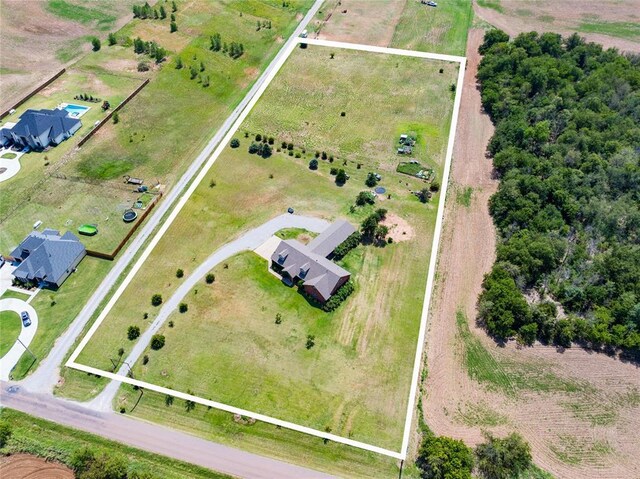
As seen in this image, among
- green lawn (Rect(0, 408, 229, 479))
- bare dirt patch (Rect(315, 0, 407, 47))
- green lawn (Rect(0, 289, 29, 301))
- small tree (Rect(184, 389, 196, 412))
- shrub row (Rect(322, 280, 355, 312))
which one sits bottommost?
green lawn (Rect(0, 408, 229, 479))

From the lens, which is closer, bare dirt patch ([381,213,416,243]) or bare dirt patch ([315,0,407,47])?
bare dirt patch ([381,213,416,243])

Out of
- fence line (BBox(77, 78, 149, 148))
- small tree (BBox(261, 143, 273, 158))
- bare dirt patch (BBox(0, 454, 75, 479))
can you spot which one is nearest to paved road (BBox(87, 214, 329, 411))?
→ bare dirt patch (BBox(0, 454, 75, 479))

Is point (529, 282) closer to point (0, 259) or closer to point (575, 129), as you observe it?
point (575, 129)

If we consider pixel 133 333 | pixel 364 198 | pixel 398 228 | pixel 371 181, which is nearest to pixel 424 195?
pixel 398 228

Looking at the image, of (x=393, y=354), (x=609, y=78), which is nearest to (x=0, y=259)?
(x=393, y=354)

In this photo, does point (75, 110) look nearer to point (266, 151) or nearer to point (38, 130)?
point (38, 130)

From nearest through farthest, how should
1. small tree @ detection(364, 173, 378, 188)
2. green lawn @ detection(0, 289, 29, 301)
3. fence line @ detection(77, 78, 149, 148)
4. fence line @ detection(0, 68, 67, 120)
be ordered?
green lawn @ detection(0, 289, 29, 301), small tree @ detection(364, 173, 378, 188), fence line @ detection(77, 78, 149, 148), fence line @ detection(0, 68, 67, 120)

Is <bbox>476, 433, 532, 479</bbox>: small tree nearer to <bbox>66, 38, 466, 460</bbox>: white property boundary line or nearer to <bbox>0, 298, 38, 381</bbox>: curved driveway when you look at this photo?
<bbox>66, 38, 466, 460</bbox>: white property boundary line

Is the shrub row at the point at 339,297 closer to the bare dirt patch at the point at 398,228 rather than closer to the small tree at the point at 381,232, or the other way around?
the small tree at the point at 381,232
